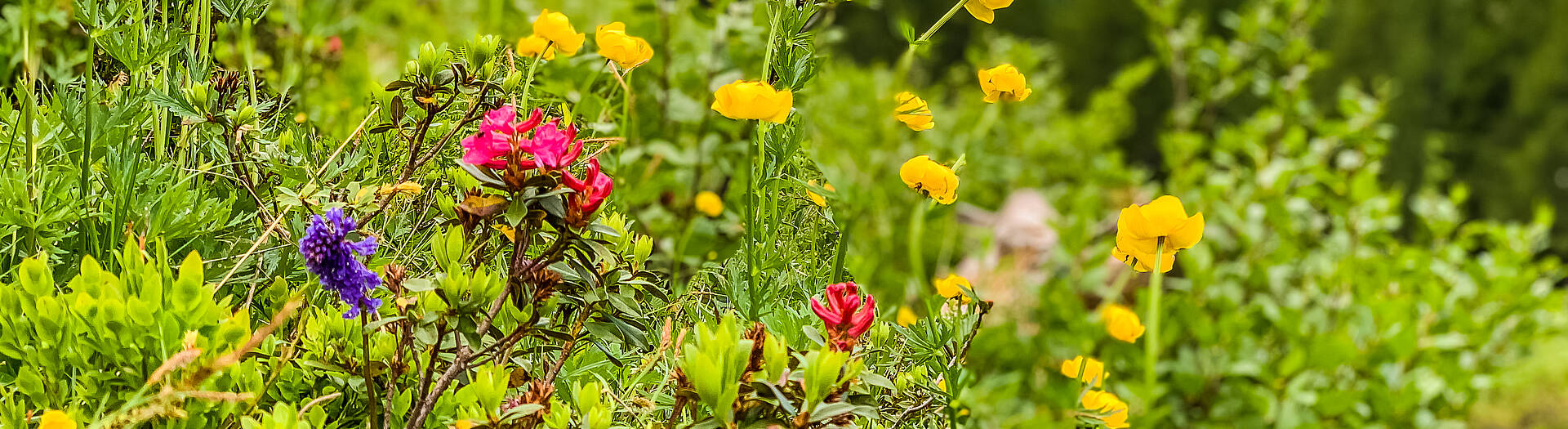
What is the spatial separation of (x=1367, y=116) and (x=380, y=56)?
2519 mm

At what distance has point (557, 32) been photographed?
81 cm

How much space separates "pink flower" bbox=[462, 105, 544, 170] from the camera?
63 centimetres

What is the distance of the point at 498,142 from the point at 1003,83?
41 centimetres

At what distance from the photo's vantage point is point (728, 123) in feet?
5.58

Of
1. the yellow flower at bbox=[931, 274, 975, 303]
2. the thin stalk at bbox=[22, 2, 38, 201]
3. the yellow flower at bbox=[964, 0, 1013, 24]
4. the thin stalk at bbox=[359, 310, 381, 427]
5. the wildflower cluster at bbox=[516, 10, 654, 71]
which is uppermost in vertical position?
the yellow flower at bbox=[964, 0, 1013, 24]

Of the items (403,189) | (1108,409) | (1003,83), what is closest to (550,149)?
(403,189)

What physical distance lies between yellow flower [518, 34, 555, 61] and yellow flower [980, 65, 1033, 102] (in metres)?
0.38

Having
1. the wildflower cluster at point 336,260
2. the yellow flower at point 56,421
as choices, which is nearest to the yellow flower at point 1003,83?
the wildflower cluster at point 336,260

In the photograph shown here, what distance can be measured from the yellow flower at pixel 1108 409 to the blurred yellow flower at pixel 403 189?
0.60 meters

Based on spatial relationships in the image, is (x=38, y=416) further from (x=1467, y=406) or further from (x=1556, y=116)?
(x=1556, y=116)

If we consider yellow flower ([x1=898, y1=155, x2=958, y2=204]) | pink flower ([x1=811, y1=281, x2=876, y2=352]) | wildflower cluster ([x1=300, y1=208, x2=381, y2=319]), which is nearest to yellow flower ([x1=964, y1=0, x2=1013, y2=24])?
yellow flower ([x1=898, y1=155, x2=958, y2=204])

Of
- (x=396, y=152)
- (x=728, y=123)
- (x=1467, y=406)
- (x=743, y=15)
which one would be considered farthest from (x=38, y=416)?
(x=1467, y=406)

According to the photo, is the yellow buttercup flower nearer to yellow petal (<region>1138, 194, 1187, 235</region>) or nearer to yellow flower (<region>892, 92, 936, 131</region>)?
yellow flower (<region>892, 92, 936, 131</region>)

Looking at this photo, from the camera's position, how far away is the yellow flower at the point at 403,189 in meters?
0.69
